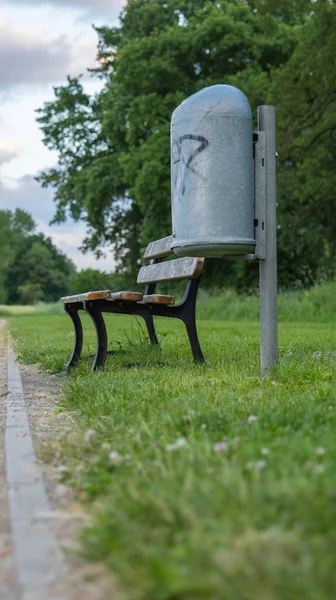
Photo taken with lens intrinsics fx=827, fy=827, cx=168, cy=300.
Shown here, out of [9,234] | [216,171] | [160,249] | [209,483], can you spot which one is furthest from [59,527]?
[9,234]

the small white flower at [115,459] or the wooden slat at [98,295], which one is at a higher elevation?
the wooden slat at [98,295]

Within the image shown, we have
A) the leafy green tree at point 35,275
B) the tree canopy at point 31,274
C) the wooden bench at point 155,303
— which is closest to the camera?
the wooden bench at point 155,303

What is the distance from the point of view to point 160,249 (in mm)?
8383

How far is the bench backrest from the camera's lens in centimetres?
697

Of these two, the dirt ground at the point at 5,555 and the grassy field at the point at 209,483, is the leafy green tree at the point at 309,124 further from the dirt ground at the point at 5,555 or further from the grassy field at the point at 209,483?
the dirt ground at the point at 5,555

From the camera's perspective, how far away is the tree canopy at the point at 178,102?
24078 mm

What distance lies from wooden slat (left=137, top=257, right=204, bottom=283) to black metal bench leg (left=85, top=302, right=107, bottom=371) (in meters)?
0.78

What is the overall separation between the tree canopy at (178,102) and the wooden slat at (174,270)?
15.0 metres

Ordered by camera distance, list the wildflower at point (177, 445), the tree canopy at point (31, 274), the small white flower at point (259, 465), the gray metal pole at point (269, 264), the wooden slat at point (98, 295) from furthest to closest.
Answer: the tree canopy at point (31, 274) → the wooden slat at point (98, 295) → the gray metal pole at point (269, 264) → the wildflower at point (177, 445) → the small white flower at point (259, 465)

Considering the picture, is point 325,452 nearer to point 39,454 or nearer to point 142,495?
point 142,495

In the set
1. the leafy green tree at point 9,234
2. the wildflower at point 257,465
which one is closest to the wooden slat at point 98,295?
the wildflower at point 257,465

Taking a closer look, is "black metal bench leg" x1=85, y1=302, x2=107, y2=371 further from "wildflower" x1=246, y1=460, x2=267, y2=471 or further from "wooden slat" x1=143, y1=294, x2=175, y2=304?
"wildflower" x1=246, y1=460, x2=267, y2=471

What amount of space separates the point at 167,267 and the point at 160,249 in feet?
2.17

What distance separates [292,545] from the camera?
222 cm
